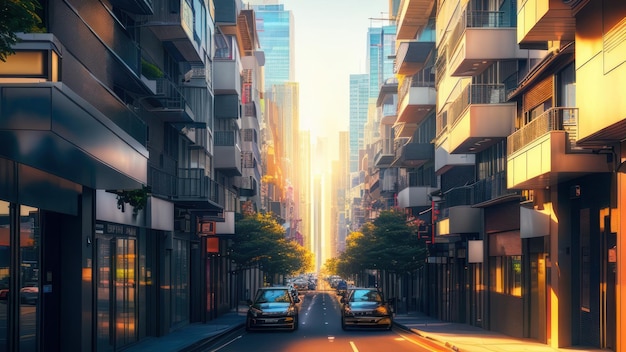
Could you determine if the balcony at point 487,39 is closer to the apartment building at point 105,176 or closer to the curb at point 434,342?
the apartment building at point 105,176

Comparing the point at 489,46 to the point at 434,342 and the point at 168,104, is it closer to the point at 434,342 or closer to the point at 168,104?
the point at 434,342

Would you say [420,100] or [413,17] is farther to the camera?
[413,17]

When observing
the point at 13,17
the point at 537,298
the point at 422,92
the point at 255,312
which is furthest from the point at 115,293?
the point at 422,92

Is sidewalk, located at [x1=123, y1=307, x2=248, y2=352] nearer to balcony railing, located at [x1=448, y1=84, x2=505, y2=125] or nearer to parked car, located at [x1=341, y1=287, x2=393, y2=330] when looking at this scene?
parked car, located at [x1=341, y1=287, x2=393, y2=330]

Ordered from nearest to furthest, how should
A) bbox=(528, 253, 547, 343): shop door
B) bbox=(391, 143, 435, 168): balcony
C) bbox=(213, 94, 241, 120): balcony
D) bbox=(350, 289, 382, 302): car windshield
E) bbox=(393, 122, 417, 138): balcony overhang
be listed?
bbox=(528, 253, 547, 343): shop door < bbox=(350, 289, 382, 302): car windshield < bbox=(213, 94, 241, 120): balcony < bbox=(391, 143, 435, 168): balcony < bbox=(393, 122, 417, 138): balcony overhang

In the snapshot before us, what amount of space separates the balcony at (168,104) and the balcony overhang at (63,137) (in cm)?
1044

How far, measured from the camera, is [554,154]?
24438mm

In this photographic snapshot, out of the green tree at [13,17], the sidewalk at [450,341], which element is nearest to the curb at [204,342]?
the sidewalk at [450,341]

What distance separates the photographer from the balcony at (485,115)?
3441cm

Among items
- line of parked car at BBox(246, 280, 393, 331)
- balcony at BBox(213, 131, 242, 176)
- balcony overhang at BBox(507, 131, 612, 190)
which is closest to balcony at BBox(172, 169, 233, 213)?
line of parked car at BBox(246, 280, 393, 331)

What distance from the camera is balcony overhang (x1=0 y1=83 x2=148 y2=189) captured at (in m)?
12.7

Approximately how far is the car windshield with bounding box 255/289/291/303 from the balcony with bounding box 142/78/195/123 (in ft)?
24.1

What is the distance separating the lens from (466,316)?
148 feet

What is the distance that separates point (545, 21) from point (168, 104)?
15.2 m
